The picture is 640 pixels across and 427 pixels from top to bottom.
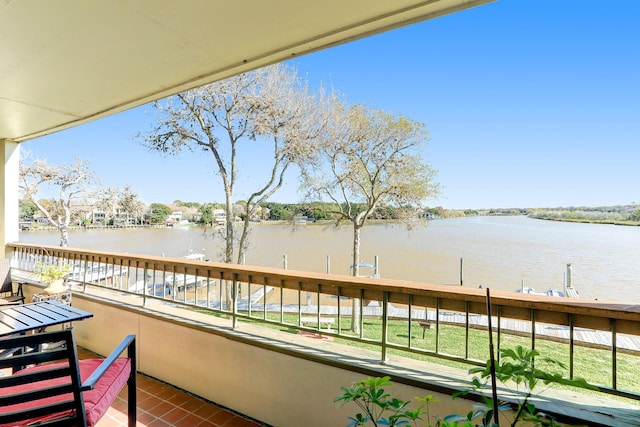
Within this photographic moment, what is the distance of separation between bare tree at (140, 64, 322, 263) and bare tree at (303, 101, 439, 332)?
3.26 ft

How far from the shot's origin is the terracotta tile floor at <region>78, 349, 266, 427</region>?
6.73 ft

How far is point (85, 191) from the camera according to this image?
11.7 metres

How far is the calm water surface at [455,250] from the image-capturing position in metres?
12.5

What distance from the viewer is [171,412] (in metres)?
2.16

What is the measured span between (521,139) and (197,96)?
60.1 feet

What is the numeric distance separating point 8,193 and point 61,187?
864 centimetres

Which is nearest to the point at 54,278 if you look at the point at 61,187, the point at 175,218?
the point at 61,187

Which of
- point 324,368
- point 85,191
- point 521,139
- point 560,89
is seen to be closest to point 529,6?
point 560,89

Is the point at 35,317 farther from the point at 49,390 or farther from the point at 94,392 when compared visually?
the point at 49,390

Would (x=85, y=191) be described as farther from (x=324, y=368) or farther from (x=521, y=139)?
(x=521, y=139)

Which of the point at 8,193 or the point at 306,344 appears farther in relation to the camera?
the point at 8,193

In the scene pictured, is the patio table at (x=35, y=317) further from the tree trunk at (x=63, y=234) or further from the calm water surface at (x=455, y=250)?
the tree trunk at (x=63, y=234)

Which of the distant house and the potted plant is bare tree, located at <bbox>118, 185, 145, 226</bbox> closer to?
the distant house

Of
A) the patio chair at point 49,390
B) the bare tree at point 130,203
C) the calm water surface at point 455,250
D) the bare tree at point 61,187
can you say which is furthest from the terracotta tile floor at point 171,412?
the bare tree at point 130,203
